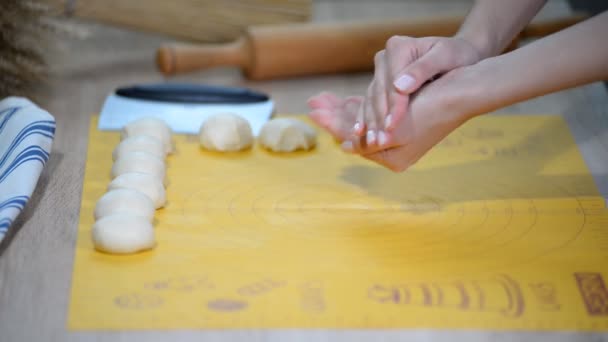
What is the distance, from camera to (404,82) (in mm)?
918

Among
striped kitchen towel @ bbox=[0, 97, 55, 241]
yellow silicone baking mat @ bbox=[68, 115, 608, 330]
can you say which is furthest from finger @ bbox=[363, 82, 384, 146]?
striped kitchen towel @ bbox=[0, 97, 55, 241]

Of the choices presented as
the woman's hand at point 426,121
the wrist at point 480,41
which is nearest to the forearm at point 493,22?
the wrist at point 480,41

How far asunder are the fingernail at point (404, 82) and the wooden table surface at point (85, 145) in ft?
0.94

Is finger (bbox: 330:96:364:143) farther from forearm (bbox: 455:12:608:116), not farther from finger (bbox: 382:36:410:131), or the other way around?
forearm (bbox: 455:12:608:116)

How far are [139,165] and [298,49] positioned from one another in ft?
1.57

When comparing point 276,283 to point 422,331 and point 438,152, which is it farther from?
point 438,152

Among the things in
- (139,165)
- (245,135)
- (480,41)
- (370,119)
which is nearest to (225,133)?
(245,135)

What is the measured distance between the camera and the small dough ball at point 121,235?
87 centimetres

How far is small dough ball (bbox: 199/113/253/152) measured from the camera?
1.14m

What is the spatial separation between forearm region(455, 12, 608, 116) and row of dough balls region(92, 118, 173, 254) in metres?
0.38

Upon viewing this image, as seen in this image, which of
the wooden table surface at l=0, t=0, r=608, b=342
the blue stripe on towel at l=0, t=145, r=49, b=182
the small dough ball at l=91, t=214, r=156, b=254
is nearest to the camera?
the wooden table surface at l=0, t=0, r=608, b=342

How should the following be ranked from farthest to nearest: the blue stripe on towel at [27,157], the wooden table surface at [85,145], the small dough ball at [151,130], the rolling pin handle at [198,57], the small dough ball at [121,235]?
1. the rolling pin handle at [198,57]
2. the small dough ball at [151,130]
3. the blue stripe on towel at [27,157]
4. the small dough ball at [121,235]
5. the wooden table surface at [85,145]

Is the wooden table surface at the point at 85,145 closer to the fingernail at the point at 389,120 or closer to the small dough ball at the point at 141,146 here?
the small dough ball at the point at 141,146

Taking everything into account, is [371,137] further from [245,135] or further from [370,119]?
[245,135]
